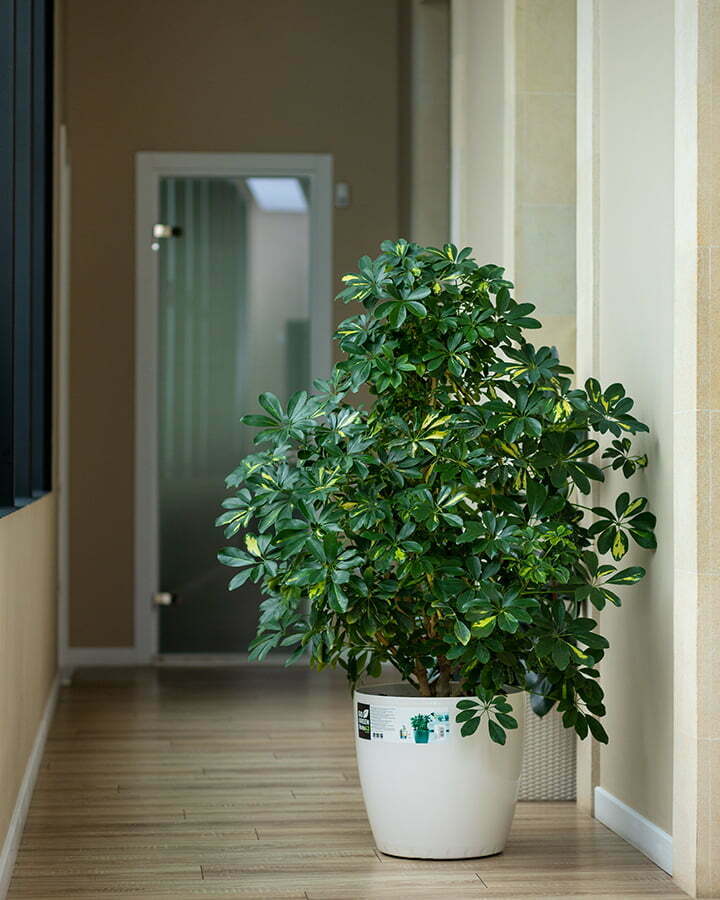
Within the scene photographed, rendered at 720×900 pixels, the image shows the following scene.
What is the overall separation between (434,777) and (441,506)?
61 cm

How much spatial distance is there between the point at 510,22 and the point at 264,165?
2.49 metres

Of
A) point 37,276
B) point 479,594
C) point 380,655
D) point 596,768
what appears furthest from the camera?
point 37,276

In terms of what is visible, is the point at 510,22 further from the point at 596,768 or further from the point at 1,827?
the point at 1,827

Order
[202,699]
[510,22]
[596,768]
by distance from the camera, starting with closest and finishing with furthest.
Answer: [596,768]
[510,22]
[202,699]

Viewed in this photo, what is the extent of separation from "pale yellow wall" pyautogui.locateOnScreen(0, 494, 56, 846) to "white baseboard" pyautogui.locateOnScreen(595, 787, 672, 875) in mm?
1459

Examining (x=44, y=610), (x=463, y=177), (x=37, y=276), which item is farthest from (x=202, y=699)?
(x=463, y=177)

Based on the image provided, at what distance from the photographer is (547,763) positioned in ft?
12.4

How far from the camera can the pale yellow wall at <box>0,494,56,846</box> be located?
307 centimetres

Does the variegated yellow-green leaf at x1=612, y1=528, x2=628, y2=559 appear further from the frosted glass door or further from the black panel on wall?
the frosted glass door

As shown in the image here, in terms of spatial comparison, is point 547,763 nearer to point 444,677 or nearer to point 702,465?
point 444,677

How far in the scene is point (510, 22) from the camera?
4.30 meters

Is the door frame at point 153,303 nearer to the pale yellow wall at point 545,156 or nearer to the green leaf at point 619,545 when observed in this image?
the pale yellow wall at point 545,156

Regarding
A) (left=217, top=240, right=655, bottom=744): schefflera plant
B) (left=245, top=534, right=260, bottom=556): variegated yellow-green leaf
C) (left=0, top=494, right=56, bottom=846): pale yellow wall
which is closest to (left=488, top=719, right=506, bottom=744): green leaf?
(left=217, top=240, right=655, bottom=744): schefflera plant

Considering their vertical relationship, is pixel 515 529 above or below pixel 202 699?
above
